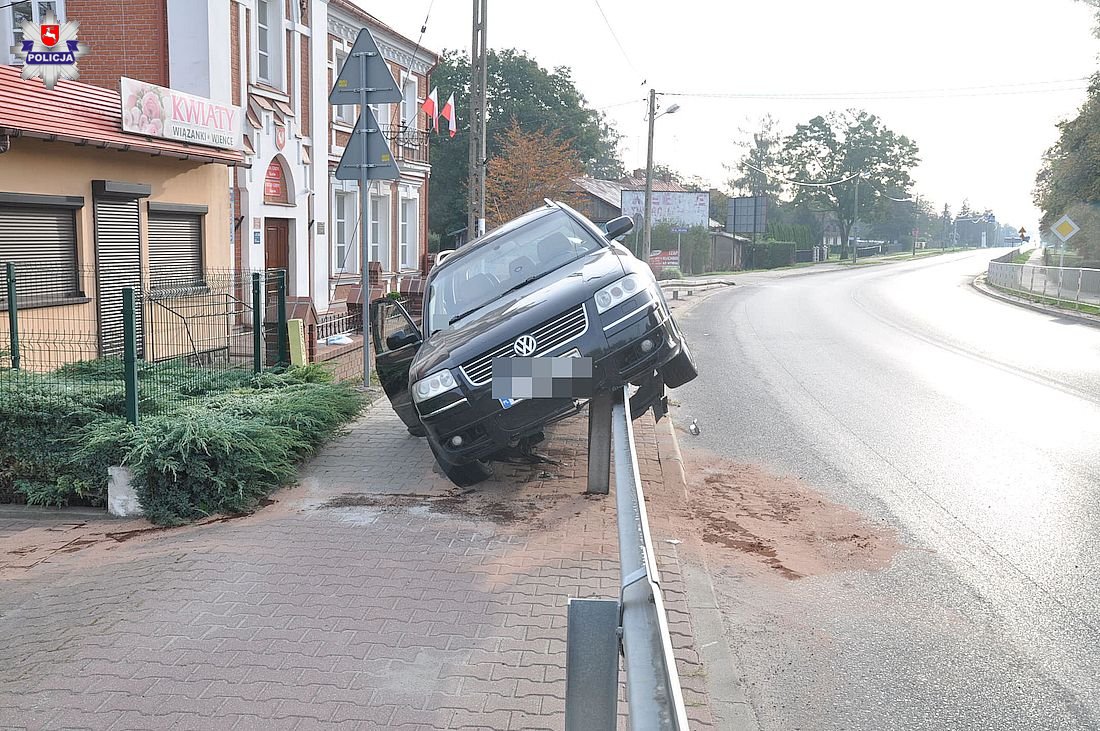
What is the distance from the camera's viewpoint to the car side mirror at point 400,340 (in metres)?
8.95

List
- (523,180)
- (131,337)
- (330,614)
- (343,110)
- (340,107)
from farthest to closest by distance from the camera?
(523,180) < (343,110) < (340,107) < (131,337) < (330,614)

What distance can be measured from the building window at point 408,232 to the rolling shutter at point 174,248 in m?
15.8

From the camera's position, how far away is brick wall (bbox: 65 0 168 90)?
1659cm

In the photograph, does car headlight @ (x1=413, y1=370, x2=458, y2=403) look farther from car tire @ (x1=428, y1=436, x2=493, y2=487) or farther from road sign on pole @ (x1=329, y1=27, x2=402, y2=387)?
road sign on pole @ (x1=329, y1=27, x2=402, y2=387)

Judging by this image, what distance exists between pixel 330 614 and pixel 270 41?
56.4ft

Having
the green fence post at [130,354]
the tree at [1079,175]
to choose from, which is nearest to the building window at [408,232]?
the tree at [1079,175]

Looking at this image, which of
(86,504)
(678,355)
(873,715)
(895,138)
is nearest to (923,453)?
(678,355)

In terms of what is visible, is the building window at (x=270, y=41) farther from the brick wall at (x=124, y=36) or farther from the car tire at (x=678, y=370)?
the car tire at (x=678, y=370)

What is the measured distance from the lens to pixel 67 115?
11.6 m

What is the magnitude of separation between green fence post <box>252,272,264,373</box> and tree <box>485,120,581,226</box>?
3004 centimetres

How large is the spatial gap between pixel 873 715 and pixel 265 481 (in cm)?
502

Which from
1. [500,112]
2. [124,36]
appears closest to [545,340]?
[124,36]

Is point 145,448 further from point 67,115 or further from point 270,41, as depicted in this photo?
point 270,41

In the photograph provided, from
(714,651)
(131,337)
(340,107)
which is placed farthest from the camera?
(340,107)
